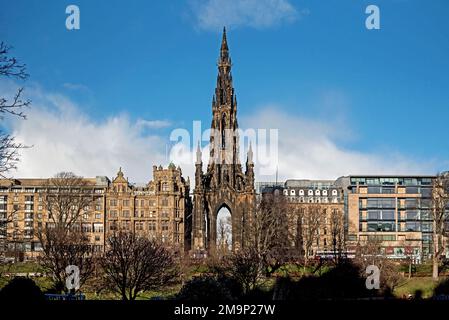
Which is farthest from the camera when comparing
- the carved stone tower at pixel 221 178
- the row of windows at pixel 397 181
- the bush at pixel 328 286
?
the row of windows at pixel 397 181

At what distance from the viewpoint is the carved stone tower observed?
10000cm

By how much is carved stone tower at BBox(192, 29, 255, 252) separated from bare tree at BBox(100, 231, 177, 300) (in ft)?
151

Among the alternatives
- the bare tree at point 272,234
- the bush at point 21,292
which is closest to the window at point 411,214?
the bare tree at point 272,234

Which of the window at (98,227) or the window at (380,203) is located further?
the window at (380,203)

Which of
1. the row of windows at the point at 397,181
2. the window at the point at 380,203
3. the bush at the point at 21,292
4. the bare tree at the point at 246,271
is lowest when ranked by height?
the bare tree at the point at 246,271

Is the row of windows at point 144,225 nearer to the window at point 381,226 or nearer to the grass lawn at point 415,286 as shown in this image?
the window at point 381,226

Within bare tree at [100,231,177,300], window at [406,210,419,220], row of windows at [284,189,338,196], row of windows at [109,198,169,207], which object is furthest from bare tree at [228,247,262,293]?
row of windows at [284,189,338,196]

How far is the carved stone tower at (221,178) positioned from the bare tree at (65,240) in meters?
18.5

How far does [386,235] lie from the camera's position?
379 feet

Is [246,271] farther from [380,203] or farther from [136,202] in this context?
[380,203]

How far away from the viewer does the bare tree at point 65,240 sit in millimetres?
51125

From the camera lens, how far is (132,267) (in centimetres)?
4778

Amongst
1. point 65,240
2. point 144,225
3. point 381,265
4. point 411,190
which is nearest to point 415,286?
point 381,265
